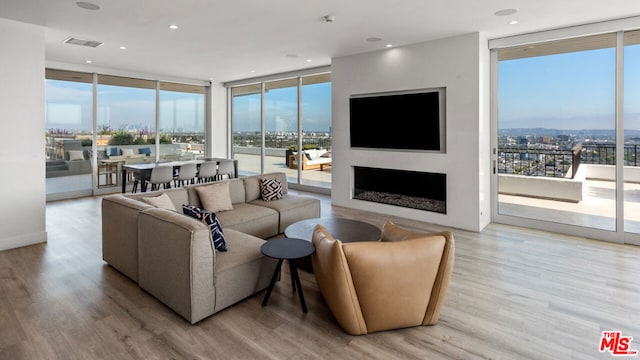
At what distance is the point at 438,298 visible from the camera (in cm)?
244

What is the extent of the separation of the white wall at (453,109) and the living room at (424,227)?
0.02 metres

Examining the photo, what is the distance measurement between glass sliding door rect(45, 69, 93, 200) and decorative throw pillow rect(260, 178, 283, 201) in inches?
202

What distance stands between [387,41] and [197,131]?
21.3 feet

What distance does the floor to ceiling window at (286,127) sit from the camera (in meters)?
8.02

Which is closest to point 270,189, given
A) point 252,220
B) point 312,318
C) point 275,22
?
point 252,220

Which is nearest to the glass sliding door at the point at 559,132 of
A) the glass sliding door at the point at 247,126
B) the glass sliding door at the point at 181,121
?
the glass sliding door at the point at 247,126

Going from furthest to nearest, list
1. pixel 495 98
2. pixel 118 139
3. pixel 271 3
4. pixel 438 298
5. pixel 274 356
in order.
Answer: pixel 118 139 → pixel 495 98 → pixel 271 3 → pixel 438 298 → pixel 274 356

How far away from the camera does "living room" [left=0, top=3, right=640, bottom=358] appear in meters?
2.40

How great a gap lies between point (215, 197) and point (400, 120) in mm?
3269

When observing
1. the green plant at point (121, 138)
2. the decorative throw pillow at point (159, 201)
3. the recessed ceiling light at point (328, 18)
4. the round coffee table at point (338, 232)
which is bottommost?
the round coffee table at point (338, 232)

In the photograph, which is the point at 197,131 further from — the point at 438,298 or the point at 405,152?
the point at 438,298

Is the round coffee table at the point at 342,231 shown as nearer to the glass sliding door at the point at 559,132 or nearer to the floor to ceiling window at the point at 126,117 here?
the glass sliding door at the point at 559,132

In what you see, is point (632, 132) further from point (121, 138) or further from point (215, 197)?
point (121, 138)

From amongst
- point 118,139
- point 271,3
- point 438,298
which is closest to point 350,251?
point 438,298
